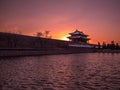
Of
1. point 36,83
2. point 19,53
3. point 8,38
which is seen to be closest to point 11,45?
point 8,38

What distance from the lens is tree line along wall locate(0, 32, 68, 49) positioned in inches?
1925

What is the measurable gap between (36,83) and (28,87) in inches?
48.3

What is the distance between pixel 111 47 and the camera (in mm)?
104188

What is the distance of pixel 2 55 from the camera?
3984 centimetres

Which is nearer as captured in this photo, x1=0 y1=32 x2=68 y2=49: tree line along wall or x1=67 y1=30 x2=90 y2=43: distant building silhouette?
x1=0 y1=32 x2=68 y2=49: tree line along wall

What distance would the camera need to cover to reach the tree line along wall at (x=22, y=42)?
48906 millimetres

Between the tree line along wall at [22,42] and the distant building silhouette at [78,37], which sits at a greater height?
the distant building silhouette at [78,37]

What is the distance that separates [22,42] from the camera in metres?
54.8

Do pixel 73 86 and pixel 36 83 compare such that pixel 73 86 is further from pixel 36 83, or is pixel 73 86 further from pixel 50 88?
pixel 36 83

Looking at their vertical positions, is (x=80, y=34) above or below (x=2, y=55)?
above

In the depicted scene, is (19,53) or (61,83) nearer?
(61,83)

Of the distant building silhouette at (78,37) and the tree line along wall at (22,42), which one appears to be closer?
the tree line along wall at (22,42)

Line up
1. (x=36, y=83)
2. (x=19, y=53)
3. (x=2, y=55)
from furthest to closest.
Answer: (x=19, y=53)
(x=2, y=55)
(x=36, y=83)

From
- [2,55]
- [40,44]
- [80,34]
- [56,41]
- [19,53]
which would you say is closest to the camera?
[2,55]
